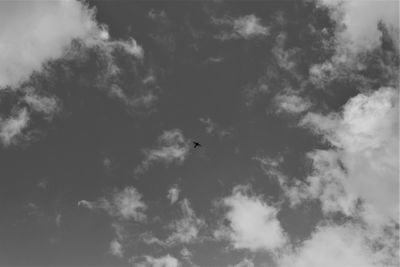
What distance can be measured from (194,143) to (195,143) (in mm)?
764

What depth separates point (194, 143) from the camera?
520ft

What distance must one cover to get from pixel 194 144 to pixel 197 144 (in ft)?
7.13

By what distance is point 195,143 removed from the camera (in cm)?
15800

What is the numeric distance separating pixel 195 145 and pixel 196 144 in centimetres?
102

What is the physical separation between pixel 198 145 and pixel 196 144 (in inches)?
79.9

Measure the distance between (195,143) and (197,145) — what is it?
6.49ft

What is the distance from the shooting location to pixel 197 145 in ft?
520

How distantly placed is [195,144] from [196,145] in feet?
3.05

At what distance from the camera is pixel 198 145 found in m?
159

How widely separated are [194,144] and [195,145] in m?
1.00

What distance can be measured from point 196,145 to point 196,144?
772 mm

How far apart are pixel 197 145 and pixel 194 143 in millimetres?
2393

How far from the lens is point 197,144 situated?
157750 mm
